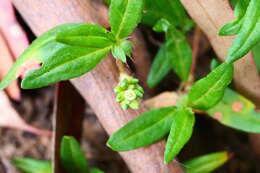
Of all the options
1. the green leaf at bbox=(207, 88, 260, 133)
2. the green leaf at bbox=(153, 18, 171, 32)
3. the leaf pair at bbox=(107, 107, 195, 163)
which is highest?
the green leaf at bbox=(153, 18, 171, 32)

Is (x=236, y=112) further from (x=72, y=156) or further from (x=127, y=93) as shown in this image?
(x=72, y=156)

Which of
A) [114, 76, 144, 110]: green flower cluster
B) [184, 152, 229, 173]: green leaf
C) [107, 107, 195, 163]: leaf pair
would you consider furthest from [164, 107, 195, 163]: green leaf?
[184, 152, 229, 173]: green leaf

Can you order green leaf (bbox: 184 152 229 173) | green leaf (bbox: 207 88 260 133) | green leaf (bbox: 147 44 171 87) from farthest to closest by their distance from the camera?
green leaf (bbox: 147 44 171 87) < green leaf (bbox: 184 152 229 173) < green leaf (bbox: 207 88 260 133)

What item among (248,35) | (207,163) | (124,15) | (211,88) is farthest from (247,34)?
(207,163)

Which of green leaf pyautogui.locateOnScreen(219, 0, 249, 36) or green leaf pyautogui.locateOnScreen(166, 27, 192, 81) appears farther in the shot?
green leaf pyautogui.locateOnScreen(166, 27, 192, 81)

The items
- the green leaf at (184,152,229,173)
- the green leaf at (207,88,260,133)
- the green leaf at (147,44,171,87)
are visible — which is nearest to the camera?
the green leaf at (207,88,260,133)

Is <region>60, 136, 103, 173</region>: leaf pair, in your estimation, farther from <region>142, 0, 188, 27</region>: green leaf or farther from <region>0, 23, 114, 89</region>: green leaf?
<region>142, 0, 188, 27</region>: green leaf

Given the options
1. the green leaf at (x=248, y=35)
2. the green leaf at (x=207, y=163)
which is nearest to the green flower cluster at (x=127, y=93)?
the green leaf at (x=248, y=35)

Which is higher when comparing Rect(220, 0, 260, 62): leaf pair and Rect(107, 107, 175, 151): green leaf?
Rect(220, 0, 260, 62): leaf pair
